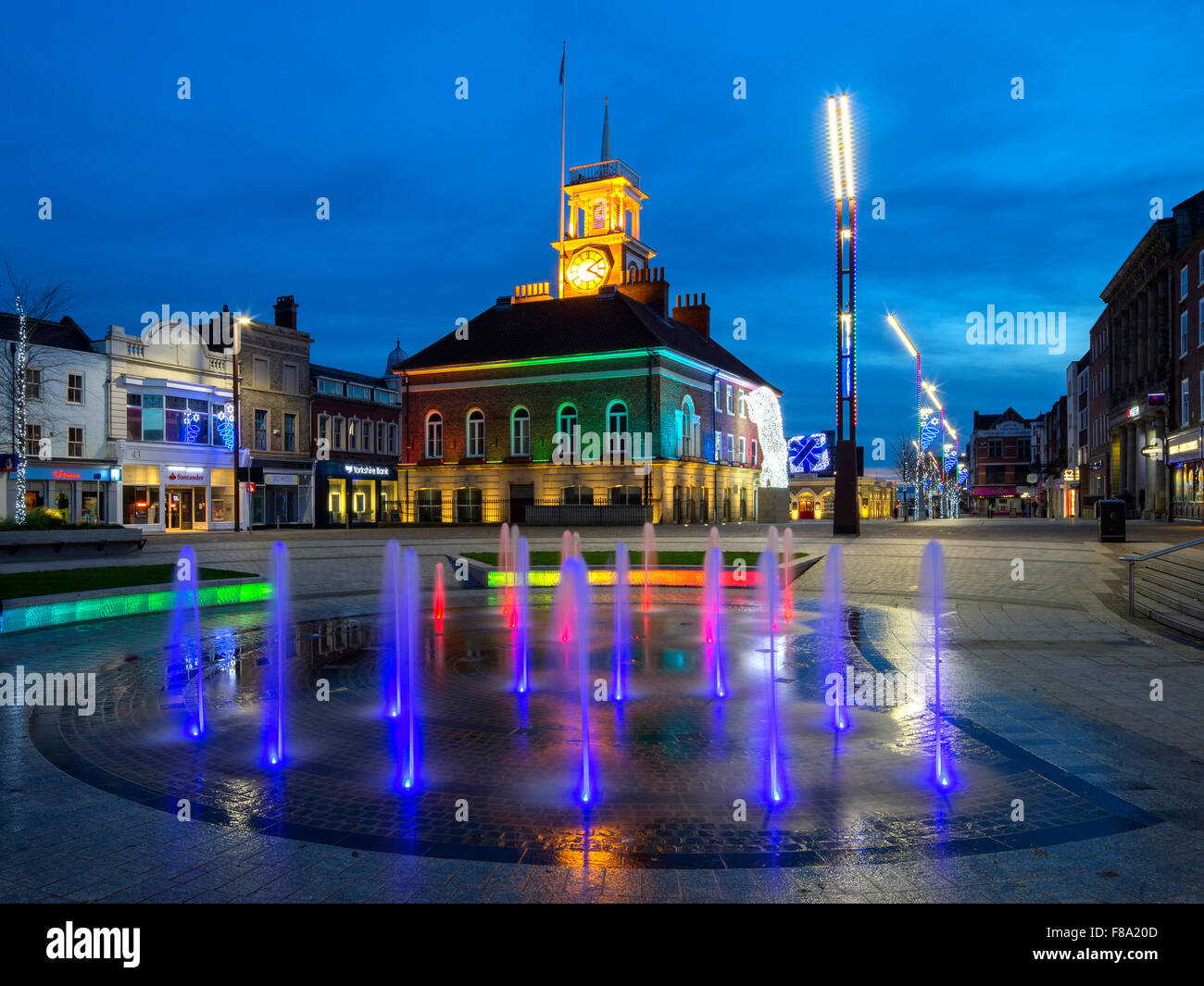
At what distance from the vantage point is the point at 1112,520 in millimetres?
26844

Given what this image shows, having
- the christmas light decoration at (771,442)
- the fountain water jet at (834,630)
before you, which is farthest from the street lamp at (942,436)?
the fountain water jet at (834,630)

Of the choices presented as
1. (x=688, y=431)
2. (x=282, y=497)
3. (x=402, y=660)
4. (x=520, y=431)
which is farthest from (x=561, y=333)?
(x=402, y=660)

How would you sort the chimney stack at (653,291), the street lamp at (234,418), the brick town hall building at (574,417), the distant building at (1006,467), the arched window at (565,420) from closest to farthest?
the street lamp at (234,418) → the brick town hall building at (574,417) → the arched window at (565,420) → the chimney stack at (653,291) → the distant building at (1006,467)

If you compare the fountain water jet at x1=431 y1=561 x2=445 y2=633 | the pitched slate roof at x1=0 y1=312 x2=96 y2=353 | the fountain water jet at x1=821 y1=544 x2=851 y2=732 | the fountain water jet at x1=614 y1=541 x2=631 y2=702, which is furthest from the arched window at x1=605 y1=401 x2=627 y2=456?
the fountain water jet at x1=614 y1=541 x2=631 y2=702

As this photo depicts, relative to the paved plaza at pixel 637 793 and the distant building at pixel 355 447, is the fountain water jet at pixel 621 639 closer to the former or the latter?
the paved plaza at pixel 637 793

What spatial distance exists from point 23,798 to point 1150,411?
5230 cm

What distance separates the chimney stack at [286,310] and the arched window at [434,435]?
1092 centimetres

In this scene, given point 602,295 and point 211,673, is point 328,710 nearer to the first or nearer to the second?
point 211,673

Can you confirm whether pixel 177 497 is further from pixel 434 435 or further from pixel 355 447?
pixel 434 435

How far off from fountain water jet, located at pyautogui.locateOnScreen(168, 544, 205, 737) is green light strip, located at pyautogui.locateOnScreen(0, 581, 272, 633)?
0.23 metres

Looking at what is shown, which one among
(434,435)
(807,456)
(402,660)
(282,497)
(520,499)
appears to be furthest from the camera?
(807,456)

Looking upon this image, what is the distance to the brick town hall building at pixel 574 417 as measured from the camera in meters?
52.2

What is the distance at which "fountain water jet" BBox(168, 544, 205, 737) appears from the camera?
7.53 m

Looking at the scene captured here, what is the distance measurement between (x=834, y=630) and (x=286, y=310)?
52.5 metres
